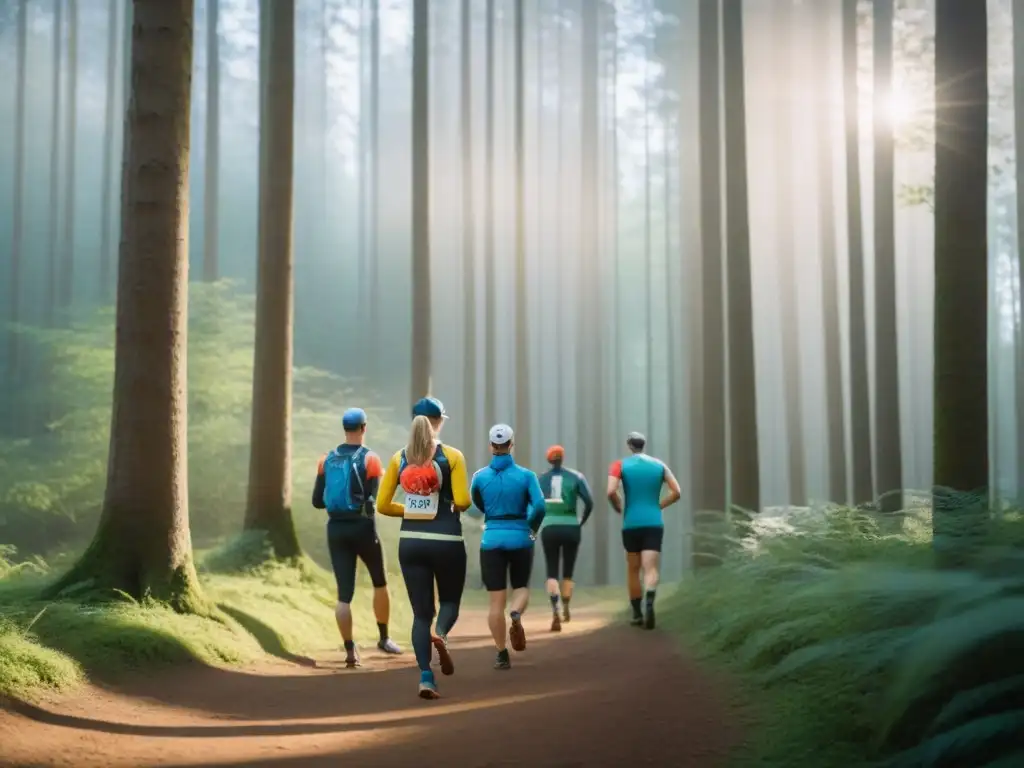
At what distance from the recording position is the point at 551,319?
6234cm

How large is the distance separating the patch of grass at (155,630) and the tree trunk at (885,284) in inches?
422

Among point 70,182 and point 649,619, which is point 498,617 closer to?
point 649,619

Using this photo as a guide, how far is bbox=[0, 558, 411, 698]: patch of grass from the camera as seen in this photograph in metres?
7.47

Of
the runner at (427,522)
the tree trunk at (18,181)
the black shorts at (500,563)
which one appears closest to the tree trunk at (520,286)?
the tree trunk at (18,181)

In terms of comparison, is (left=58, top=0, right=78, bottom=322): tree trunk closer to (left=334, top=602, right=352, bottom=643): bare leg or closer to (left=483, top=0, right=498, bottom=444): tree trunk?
(left=483, top=0, right=498, bottom=444): tree trunk

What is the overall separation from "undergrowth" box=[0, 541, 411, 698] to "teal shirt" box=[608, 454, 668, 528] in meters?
4.21

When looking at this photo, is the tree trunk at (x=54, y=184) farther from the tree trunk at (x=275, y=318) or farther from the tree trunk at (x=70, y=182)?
the tree trunk at (x=275, y=318)

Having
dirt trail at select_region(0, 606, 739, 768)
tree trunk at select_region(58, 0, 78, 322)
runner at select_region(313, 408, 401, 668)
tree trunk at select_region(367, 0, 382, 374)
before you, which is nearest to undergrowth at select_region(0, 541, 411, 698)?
dirt trail at select_region(0, 606, 739, 768)

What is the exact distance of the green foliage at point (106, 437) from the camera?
2395 centimetres

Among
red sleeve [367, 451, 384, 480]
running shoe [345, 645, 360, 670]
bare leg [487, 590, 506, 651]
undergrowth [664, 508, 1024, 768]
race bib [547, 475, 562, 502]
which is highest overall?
red sleeve [367, 451, 384, 480]

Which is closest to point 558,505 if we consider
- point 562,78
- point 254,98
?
point 562,78

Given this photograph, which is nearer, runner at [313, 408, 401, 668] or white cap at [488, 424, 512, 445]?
white cap at [488, 424, 512, 445]

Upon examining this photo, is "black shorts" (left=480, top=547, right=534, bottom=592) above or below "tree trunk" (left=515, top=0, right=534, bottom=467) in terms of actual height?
below

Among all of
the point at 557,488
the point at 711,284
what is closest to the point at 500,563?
A: the point at 557,488
